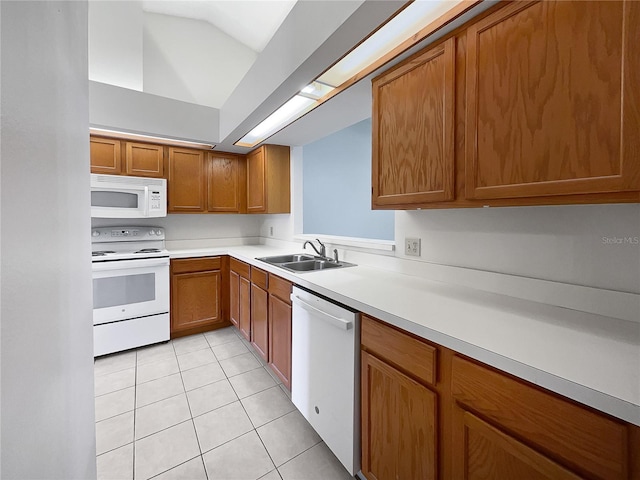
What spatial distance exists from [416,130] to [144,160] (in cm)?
271

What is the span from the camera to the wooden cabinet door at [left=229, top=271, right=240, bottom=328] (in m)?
2.75

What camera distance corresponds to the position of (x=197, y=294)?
9.37ft

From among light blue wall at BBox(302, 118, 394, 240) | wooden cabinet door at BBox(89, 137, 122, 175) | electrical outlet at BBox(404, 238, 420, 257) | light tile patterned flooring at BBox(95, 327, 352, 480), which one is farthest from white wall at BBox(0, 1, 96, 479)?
light blue wall at BBox(302, 118, 394, 240)

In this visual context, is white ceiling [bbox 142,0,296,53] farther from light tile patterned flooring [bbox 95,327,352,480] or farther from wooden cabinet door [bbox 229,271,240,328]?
light tile patterned flooring [bbox 95,327,352,480]

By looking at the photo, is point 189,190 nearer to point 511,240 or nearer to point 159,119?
point 159,119

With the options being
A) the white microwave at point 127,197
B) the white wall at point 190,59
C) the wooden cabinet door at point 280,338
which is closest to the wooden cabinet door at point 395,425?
the wooden cabinet door at point 280,338

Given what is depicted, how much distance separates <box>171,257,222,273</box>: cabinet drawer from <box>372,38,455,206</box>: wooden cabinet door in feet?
6.88

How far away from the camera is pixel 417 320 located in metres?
0.97

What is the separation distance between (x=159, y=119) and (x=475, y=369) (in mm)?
3034

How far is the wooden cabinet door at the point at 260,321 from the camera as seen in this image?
2.13 metres

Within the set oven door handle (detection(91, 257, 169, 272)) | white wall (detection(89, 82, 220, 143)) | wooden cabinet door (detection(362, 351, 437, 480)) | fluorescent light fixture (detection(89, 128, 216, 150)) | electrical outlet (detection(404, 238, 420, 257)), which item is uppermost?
white wall (detection(89, 82, 220, 143))

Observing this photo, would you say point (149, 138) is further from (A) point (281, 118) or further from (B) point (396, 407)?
(B) point (396, 407)

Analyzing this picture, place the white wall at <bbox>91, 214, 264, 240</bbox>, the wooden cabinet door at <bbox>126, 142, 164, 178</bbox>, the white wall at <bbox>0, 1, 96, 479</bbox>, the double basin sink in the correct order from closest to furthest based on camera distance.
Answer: the white wall at <bbox>0, 1, 96, 479</bbox>
the double basin sink
the wooden cabinet door at <bbox>126, 142, 164, 178</bbox>
the white wall at <bbox>91, 214, 264, 240</bbox>

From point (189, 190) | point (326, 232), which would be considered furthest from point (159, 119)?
point (326, 232)
